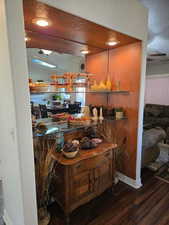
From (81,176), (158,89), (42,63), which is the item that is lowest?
(81,176)

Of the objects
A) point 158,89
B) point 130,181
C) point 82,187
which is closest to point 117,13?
point 82,187

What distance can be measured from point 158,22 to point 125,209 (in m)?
2.98

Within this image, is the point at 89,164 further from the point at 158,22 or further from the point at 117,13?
the point at 158,22

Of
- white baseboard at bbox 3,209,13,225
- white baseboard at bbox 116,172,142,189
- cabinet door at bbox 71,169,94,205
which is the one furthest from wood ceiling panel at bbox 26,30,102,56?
white baseboard at bbox 116,172,142,189

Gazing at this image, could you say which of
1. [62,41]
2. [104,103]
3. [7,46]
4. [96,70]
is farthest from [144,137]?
[7,46]

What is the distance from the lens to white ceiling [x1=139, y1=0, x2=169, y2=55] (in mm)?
1967

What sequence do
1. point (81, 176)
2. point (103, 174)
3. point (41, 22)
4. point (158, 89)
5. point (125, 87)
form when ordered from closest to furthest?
1. point (41, 22)
2. point (81, 176)
3. point (103, 174)
4. point (125, 87)
5. point (158, 89)

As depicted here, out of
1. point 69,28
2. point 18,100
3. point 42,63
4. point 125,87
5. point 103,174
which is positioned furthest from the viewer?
point 125,87

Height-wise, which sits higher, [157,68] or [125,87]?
[157,68]

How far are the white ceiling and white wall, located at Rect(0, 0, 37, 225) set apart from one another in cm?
178

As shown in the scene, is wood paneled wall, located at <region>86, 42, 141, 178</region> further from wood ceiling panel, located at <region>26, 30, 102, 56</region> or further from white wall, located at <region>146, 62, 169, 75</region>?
white wall, located at <region>146, 62, 169, 75</region>

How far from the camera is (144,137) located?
257 centimetres

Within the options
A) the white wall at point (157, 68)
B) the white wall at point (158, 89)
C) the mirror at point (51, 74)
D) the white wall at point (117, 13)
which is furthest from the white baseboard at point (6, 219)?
the white wall at point (157, 68)

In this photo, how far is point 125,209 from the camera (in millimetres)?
1894
